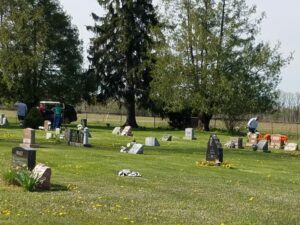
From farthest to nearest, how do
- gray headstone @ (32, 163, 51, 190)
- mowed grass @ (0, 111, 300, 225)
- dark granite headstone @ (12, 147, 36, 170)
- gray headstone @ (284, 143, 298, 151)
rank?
gray headstone @ (284, 143, 298, 151), dark granite headstone @ (12, 147, 36, 170), gray headstone @ (32, 163, 51, 190), mowed grass @ (0, 111, 300, 225)

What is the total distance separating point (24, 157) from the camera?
14.9 m

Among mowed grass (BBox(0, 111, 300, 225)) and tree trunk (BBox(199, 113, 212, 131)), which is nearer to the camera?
mowed grass (BBox(0, 111, 300, 225))

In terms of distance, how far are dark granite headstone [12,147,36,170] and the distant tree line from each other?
1466 inches

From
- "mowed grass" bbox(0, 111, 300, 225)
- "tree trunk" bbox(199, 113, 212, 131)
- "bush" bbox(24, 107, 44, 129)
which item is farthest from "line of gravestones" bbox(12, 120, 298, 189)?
"tree trunk" bbox(199, 113, 212, 131)

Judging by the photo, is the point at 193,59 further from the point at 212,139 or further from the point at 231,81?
the point at 212,139

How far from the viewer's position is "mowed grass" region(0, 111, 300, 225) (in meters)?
10.5

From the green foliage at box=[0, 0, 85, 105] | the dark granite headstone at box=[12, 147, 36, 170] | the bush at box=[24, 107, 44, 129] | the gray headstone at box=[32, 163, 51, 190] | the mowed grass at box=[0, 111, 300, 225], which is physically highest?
the green foliage at box=[0, 0, 85, 105]

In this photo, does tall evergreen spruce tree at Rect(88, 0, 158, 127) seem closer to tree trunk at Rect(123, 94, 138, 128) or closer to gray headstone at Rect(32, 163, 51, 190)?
tree trunk at Rect(123, 94, 138, 128)

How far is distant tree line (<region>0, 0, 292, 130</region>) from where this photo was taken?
53.0 m

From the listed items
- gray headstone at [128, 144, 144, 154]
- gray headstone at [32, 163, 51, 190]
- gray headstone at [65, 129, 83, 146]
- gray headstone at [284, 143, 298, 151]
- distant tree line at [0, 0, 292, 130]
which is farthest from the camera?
distant tree line at [0, 0, 292, 130]

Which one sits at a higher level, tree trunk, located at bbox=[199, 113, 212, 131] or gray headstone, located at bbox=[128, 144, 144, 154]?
tree trunk, located at bbox=[199, 113, 212, 131]

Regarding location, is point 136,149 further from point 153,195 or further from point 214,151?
point 153,195

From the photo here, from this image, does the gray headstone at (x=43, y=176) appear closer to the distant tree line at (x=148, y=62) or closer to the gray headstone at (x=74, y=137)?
the gray headstone at (x=74, y=137)

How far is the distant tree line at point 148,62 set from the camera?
2087 inches
